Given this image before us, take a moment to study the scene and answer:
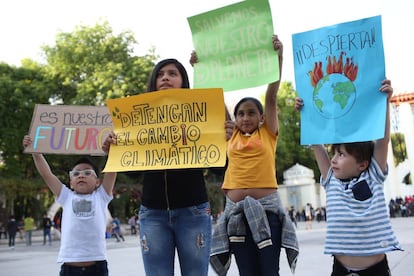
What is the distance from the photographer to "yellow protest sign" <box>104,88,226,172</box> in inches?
135

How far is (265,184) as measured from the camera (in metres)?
3.60

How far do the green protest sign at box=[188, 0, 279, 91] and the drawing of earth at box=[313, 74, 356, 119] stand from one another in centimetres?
43

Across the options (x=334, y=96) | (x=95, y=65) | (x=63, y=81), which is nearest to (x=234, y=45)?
(x=334, y=96)

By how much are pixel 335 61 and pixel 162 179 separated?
1.64m

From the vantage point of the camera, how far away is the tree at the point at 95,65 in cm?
2975

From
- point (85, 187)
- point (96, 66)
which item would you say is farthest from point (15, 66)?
point (85, 187)

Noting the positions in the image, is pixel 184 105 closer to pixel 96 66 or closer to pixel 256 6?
pixel 256 6

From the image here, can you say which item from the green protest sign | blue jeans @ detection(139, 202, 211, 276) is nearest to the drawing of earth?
the green protest sign

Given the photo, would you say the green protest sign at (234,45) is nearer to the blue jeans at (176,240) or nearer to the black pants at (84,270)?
the blue jeans at (176,240)

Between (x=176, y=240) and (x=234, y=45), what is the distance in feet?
5.78

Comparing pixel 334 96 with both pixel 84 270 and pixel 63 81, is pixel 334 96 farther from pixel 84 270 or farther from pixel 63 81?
pixel 63 81

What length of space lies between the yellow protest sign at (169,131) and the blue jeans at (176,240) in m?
0.35

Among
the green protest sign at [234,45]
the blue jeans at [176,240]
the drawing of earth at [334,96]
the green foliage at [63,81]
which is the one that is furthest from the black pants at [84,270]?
the green foliage at [63,81]

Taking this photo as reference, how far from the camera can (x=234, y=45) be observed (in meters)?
4.05
